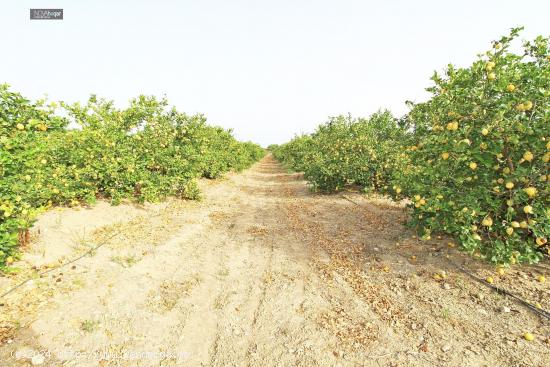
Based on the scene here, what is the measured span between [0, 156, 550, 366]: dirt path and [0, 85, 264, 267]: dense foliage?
0.83 meters

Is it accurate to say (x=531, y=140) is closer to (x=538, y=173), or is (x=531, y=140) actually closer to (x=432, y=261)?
(x=538, y=173)

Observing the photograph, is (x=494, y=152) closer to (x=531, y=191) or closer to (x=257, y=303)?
(x=531, y=191)

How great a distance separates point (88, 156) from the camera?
25.0 ft

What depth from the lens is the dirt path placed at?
3119 millimetres

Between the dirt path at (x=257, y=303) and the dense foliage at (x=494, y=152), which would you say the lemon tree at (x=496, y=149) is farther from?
the dirt path at (x=257, y=303)

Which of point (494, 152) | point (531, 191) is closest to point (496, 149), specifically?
point (494, 152)

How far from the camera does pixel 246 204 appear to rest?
10961 mm

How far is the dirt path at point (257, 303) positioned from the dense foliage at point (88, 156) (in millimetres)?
833

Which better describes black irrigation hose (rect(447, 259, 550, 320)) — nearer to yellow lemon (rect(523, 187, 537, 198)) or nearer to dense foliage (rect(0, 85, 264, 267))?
yellow lemon (rect(523, 187, 537, 198))

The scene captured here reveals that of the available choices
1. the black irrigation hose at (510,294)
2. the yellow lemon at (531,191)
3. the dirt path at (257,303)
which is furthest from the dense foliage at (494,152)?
the dirt path at (257,303)

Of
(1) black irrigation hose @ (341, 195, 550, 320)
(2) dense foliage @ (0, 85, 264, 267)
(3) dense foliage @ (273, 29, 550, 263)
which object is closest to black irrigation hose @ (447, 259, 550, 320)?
(1) black irrigation hose @ (341, 195, 550, 320)

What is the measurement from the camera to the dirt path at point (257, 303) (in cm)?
312

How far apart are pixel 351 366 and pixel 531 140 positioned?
3.56m

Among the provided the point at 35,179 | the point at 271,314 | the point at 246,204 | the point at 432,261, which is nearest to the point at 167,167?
the point at 246,204
